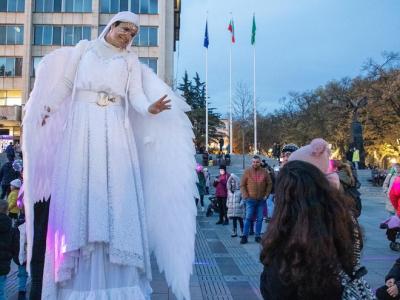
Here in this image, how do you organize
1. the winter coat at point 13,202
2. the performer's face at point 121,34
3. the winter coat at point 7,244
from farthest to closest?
the winter coat at point 13,202, the winter coat at point 7,244, the performer's face at point 121,34

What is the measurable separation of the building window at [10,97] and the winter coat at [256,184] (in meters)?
44.4

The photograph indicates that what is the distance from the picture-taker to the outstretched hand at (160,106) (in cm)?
350

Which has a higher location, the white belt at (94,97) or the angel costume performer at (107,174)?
the white belt at (94,97)

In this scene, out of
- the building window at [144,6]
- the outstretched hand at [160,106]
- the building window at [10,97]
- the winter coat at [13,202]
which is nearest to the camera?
the outstretched hand at [160,106]

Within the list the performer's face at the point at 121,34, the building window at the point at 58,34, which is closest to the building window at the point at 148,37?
the building window at the point at 58,34

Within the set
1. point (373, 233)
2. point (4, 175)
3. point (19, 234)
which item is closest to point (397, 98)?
point (373, 233)

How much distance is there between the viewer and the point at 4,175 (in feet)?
44.8

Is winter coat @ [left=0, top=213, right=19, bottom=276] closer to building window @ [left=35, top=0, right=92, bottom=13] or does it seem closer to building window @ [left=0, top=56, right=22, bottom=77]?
building window @ [left=35, top=0, right=92, bottom=13]

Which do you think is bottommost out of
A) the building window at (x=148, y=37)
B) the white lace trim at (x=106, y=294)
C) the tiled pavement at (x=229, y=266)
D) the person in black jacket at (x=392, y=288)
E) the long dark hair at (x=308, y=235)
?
the tiled pavement at (x=229, y=266)

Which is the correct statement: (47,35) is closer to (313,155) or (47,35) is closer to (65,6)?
(65,6)

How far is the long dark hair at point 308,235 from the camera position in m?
2.10

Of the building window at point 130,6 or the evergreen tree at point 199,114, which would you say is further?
the evergreen tree at point 199,114

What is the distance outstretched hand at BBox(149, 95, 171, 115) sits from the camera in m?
3.50

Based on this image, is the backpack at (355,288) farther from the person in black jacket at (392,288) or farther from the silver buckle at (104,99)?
the silver buckle at (104,99)
